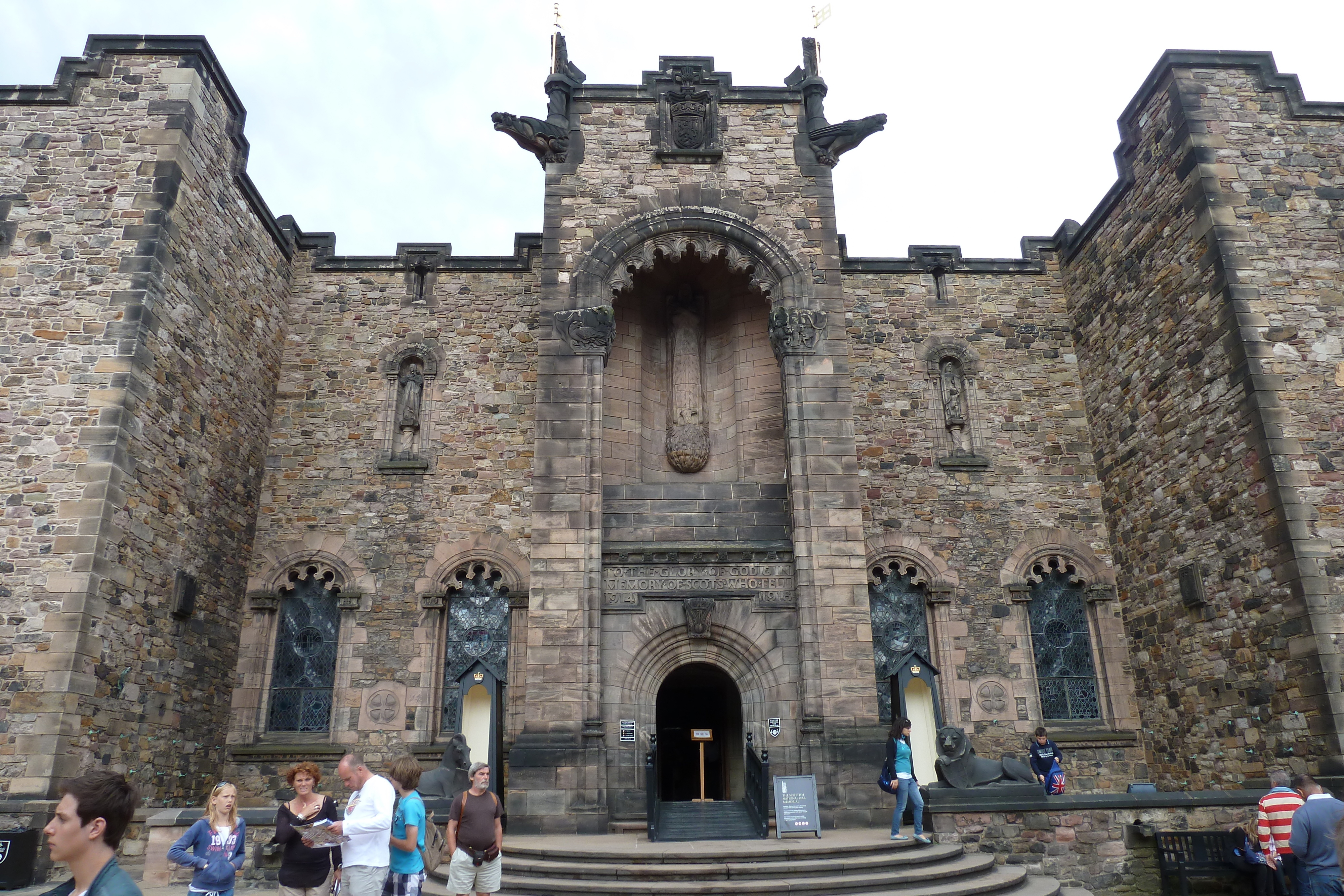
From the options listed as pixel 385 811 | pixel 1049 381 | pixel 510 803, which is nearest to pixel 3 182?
pixel 510 803

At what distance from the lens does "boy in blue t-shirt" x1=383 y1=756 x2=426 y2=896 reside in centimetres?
568

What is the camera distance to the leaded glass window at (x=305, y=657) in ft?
48.5

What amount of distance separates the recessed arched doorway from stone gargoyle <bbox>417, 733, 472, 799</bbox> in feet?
12.8

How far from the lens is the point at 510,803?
11094 millimetres

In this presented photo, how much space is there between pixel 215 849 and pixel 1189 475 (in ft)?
43.8

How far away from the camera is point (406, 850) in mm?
5676

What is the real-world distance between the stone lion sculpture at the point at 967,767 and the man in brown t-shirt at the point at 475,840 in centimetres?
598

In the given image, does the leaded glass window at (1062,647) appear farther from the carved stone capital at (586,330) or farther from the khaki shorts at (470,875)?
the khaki shorts at (470,875)

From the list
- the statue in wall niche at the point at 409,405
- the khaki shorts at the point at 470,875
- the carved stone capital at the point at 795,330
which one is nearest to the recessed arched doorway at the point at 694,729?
the carved stone capital at the point at 795,330

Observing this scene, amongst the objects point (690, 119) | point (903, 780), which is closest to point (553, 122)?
point (690, 119)

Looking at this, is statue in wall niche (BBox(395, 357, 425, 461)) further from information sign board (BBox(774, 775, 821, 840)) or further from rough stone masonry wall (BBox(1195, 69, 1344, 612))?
rough stone masonry wall (BBox(1195, 69, 1344, 612))

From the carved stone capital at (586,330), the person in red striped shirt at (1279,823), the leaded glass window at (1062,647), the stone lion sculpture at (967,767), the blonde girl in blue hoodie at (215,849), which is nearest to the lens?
the blonde girl in blue hoodie at (215,849)

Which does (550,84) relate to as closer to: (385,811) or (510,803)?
(510,803)

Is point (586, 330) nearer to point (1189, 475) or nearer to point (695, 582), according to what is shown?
point (695, 582)
